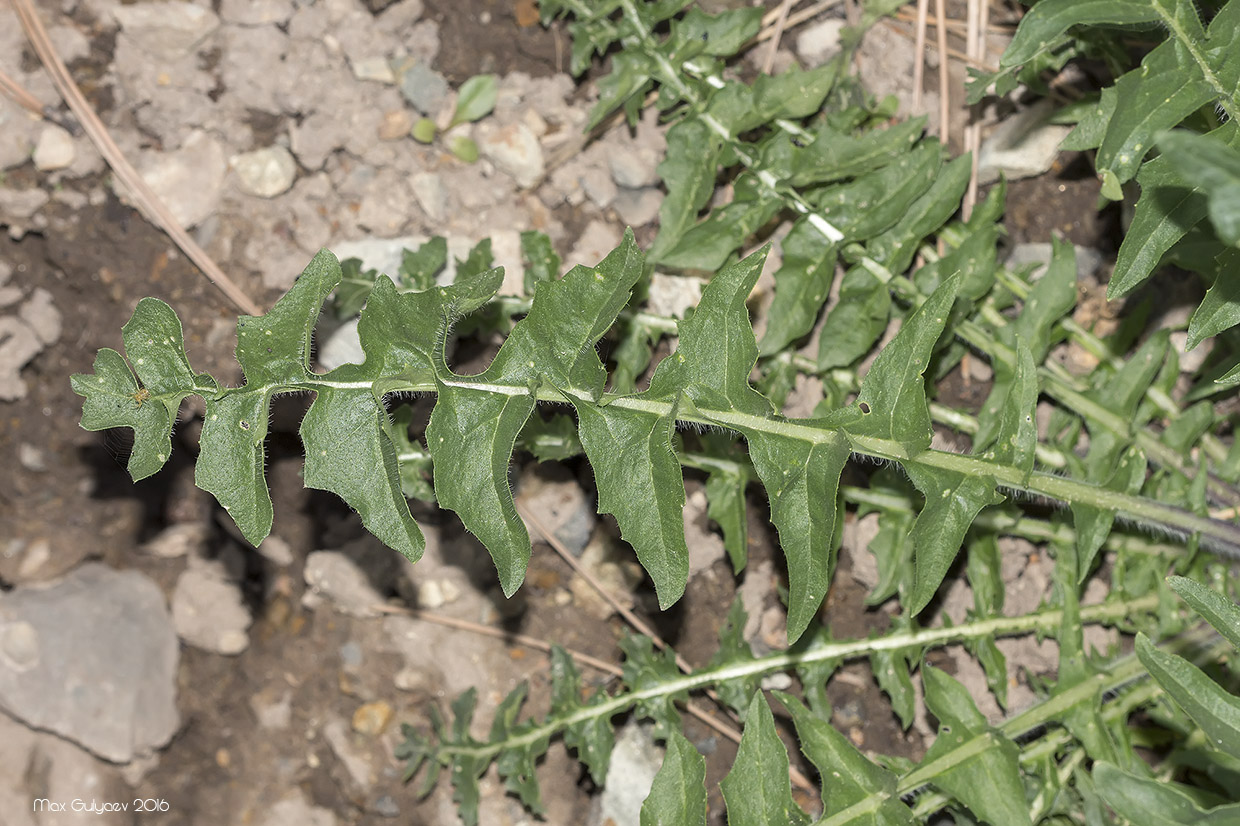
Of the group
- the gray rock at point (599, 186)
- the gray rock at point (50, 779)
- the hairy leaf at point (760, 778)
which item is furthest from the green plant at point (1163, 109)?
the gray rock at point (50, 779)

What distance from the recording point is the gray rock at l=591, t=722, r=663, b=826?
140 inches

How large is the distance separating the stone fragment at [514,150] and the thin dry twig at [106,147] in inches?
41.1

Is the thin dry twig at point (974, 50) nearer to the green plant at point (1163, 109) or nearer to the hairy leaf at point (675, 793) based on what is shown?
the green plant at point (1163, 109)

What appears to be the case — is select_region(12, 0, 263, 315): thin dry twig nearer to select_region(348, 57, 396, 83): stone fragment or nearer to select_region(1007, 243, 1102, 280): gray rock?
select_region(348, 57, 396, 83): stone fragment

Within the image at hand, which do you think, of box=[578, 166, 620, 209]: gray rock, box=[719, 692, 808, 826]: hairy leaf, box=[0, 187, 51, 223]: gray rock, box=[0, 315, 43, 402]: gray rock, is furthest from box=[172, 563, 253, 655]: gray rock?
box=[719, 692, 808, 826]: hairy leaf

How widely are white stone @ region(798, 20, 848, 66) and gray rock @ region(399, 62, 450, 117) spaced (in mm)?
1356

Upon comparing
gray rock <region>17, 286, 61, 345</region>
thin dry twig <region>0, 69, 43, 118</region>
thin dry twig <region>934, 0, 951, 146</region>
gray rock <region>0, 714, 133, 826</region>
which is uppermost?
thin dry twig <region>934, 0, 951, 146</region>

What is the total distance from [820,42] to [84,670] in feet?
11.9

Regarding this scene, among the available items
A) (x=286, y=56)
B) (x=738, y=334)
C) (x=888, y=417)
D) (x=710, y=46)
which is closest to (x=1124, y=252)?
(x=888, y=417)

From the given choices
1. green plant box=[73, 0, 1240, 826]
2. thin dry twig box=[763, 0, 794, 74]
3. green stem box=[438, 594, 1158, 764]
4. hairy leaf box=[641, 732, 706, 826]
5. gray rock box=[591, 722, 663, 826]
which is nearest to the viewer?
green plant box=[73, 0, 1240, 826]

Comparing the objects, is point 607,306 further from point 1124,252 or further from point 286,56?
point 286,56

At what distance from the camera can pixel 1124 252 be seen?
239 cm

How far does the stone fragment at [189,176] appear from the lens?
3826 millimetres

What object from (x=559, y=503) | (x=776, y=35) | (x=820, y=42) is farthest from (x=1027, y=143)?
(x=559, y=503)
